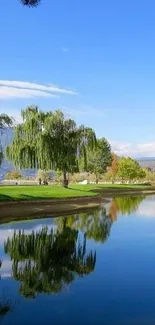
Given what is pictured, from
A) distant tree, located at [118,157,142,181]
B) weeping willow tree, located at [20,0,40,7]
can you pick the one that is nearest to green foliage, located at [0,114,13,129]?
weeping willow tree, located at [20,0,40,7]

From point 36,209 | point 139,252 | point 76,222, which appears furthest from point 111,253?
point 36,209

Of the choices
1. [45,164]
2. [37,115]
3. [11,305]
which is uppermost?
[37,115]

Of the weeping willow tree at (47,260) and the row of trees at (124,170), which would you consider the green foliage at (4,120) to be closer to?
the weeping willow tree at (47,260)

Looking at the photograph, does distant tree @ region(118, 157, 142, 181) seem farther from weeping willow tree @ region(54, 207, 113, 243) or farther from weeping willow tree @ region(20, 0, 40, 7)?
weeping willow tree @ region(20, 0, 40, 7)

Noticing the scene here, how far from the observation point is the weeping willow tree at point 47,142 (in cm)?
4459

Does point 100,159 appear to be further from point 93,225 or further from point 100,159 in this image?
point 93,225

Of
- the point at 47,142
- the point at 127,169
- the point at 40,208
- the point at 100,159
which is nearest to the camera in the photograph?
the point at 40,208

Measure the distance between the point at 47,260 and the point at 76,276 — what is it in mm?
2236

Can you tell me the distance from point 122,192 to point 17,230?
148ft

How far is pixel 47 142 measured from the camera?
44.2 meters

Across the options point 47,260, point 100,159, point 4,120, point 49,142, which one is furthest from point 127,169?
point 47,260

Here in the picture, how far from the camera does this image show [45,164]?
1762 inches

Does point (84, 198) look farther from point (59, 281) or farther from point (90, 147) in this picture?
point (59, 281)

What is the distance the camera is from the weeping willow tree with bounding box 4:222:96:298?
11250mm
